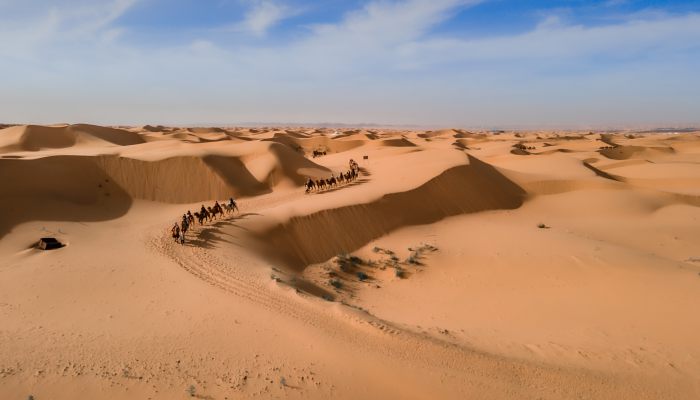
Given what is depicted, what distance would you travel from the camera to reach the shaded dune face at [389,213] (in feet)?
51.7

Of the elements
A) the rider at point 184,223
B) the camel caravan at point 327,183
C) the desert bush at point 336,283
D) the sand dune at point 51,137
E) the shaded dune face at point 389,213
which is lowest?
the desert bush at point 336,283

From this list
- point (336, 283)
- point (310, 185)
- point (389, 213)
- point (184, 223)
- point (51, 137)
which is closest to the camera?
point (336, 283)

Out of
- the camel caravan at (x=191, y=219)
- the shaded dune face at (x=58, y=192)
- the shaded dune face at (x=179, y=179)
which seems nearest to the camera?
the camel caravan at (x=191, y=219)

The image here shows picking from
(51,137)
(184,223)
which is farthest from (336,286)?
(51,137)

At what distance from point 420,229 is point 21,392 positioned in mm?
15416

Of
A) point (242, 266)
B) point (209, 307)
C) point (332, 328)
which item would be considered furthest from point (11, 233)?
point (332, 328)

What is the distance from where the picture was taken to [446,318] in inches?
428

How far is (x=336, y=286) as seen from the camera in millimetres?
13086

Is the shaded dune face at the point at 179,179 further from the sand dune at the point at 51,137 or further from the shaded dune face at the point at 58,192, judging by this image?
the sand dune at the point at 51,137

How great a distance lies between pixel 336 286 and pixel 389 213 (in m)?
7.26

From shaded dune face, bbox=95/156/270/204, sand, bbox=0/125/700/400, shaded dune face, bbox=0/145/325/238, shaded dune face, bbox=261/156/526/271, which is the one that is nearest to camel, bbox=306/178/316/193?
Result: sand, bbox=0/125/700/400

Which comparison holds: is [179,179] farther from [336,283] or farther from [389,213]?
[336,283]

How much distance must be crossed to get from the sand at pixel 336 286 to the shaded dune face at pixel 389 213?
0.10m

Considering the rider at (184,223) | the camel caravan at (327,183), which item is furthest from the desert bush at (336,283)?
the camel caravan at (327,183)
